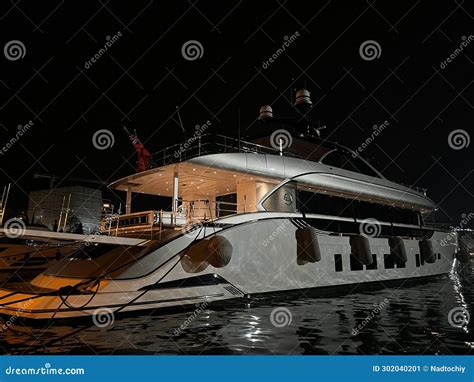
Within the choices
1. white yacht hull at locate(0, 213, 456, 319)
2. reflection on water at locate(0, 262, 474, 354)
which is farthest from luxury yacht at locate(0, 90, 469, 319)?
reflection on water at locate(0, 262, 474, 354)

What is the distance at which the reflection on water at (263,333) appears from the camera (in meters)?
5.84

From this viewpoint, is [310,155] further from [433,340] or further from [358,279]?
[433,340]

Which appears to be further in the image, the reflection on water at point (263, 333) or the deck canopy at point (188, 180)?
the deck canopy at point (188, 180)

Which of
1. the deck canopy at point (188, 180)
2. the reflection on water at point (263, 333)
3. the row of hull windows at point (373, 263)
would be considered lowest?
the reflection on water at point (263, 333)

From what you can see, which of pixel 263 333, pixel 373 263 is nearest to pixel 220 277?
pixel 263 333

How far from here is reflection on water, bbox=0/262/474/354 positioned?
5836mm

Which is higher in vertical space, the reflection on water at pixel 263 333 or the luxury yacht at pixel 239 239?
the luxury yacht at pixel 239 239

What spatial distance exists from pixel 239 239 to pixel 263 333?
12.6ft

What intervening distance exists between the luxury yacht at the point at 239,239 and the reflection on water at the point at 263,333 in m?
0.70

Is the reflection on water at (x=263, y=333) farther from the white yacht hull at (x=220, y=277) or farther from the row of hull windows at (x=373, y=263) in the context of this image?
the row of hull windows at (x=373, y=263)

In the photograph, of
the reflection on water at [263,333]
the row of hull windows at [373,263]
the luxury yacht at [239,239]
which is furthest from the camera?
the row of hull windows at [373,263]

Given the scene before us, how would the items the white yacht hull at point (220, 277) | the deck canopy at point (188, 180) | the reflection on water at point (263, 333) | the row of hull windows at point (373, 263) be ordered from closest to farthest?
the reflection on water at point (263, 333) → the white yacht hull at point (220, 277) → the deck canopy at point (188, 180) → the row of hull windows at point (373, 263)

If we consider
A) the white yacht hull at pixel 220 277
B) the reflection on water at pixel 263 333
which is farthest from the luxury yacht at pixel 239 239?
the reflection on water at pixel 263 333

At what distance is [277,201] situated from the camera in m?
12.4
